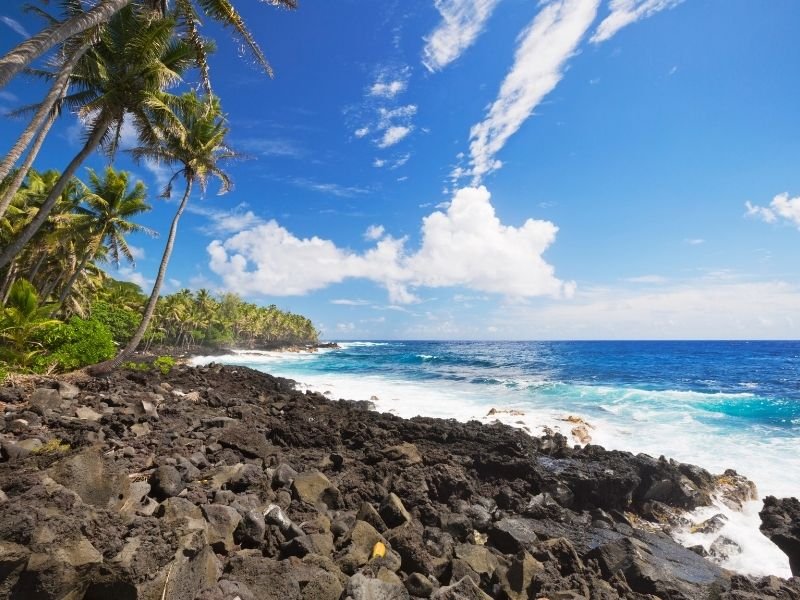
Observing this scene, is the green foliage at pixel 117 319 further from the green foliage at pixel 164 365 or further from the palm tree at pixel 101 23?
the palm tree at pixel 101 23

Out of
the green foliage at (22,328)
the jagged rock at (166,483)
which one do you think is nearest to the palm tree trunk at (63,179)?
the green foliage at (22,328)

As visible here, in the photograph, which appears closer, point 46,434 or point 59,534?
point 59,534

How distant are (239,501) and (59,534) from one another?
2.48m

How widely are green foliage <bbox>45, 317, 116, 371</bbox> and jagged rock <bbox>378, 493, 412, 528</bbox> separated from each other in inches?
524

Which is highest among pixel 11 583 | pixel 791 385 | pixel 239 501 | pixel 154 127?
pixel 154 127

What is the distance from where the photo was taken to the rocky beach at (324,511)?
372cm

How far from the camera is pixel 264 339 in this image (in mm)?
110188

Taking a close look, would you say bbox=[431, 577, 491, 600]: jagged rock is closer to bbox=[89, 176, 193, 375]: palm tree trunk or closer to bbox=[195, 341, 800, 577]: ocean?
bbox=[195, 341, 800, 577]: ocean

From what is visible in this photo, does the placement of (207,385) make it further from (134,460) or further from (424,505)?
(424,505)

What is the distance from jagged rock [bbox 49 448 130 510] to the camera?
4602mm

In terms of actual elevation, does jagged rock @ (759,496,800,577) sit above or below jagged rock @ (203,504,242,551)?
below

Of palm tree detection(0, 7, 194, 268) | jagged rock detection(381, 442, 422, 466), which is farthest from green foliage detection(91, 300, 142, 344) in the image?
jagged rock detection(381, 442, 422, 466)

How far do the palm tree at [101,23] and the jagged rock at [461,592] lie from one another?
9466 millimetres

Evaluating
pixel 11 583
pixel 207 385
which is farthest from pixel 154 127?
pixel 11 583
